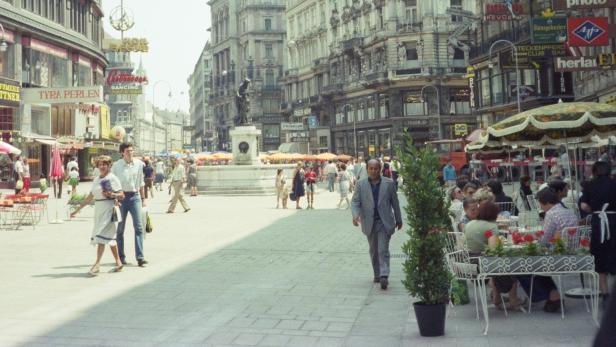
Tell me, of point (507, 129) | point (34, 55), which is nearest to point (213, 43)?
point (34, 55)

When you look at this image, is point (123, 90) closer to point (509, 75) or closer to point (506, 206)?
point (509, 75)

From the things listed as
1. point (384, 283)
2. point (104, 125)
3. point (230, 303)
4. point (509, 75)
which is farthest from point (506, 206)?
point (104, 125)

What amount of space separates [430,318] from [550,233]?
231cm

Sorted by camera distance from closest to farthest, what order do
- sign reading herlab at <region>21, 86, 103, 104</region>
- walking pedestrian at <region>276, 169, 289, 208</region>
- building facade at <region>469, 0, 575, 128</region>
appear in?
walking pedestrian at <region>276, 169, 289, 208</region>
sign reading herlab at <region>21, 86, 103, 104</region>
building facade at <region>469, 0, 575, 128</region>

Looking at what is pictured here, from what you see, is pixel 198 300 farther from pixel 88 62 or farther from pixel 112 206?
pixel 88 62

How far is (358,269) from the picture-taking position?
10867 mm

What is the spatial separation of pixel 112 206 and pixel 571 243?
6.64 m

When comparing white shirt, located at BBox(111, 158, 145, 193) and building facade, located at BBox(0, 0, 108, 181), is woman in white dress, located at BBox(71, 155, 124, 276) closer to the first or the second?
white shirt, located at BBox(111, 158, 145, 193)

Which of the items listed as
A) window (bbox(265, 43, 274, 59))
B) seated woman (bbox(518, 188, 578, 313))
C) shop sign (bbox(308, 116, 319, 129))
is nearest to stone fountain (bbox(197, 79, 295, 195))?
seated woman (bbox(518, 188, 578, 313))

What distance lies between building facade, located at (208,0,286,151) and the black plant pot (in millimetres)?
92963

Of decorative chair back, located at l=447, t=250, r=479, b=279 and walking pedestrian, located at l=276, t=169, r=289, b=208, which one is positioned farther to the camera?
walking pedestrian, located at l=276, t=169, r=289, b=208

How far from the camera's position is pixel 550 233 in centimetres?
788

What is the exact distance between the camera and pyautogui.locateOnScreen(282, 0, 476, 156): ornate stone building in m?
62.0

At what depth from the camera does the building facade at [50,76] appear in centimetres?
3853
